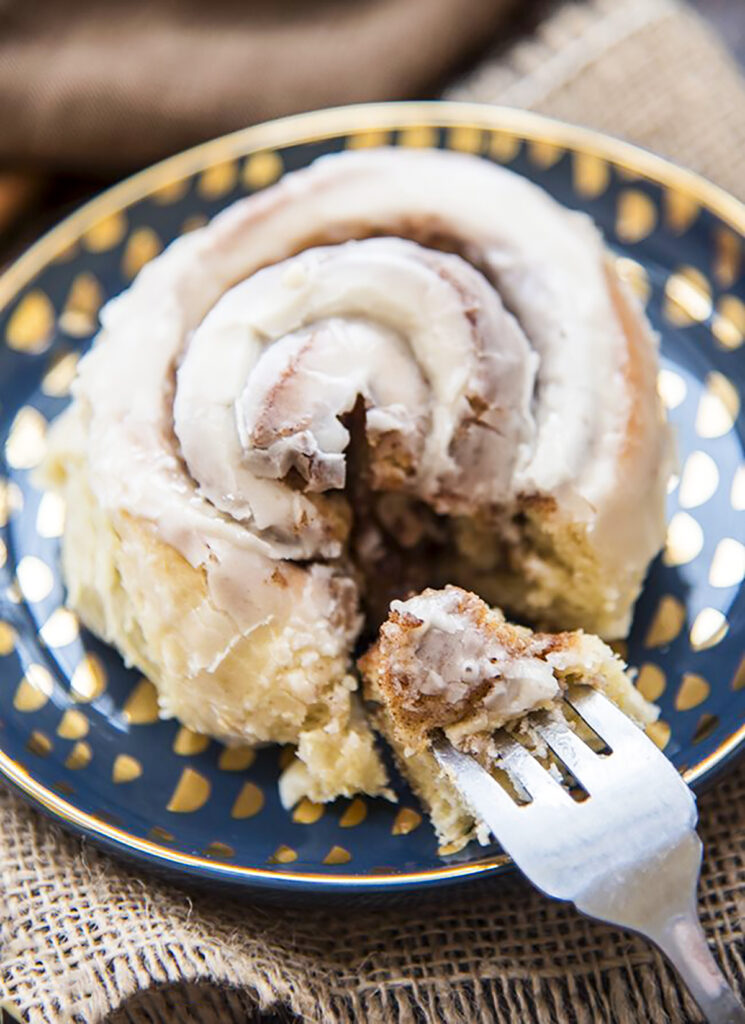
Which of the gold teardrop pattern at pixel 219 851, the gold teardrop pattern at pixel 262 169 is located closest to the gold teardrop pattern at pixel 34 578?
the gold teardrop pattern at pixel 219 851

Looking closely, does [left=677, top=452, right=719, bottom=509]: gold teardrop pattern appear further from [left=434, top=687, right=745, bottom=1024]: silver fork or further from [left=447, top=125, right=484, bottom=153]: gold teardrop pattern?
[left=447, top=125, right=484, bottom=153]: gold teardrop pattern

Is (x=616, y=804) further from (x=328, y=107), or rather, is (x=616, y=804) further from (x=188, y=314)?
(x=328, y=107)

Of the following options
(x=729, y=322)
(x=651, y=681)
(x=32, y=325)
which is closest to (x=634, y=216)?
(x=729, y=322)

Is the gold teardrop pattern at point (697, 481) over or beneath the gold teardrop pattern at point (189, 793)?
over

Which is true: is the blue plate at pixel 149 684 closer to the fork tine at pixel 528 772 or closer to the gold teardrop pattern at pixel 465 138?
the gold teardrop pattern at pixel 465 138

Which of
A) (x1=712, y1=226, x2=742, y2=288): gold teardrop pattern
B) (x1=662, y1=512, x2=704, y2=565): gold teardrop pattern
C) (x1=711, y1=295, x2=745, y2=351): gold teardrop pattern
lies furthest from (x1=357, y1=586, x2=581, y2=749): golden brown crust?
(x1=712, y1=226, x2=742, y2=288): gold teardrop pattern


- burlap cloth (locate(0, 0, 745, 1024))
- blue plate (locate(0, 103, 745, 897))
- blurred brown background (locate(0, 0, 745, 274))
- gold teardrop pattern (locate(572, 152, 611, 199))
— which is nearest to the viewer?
burlap cloth (locate(0, 0, 745, 1024))
